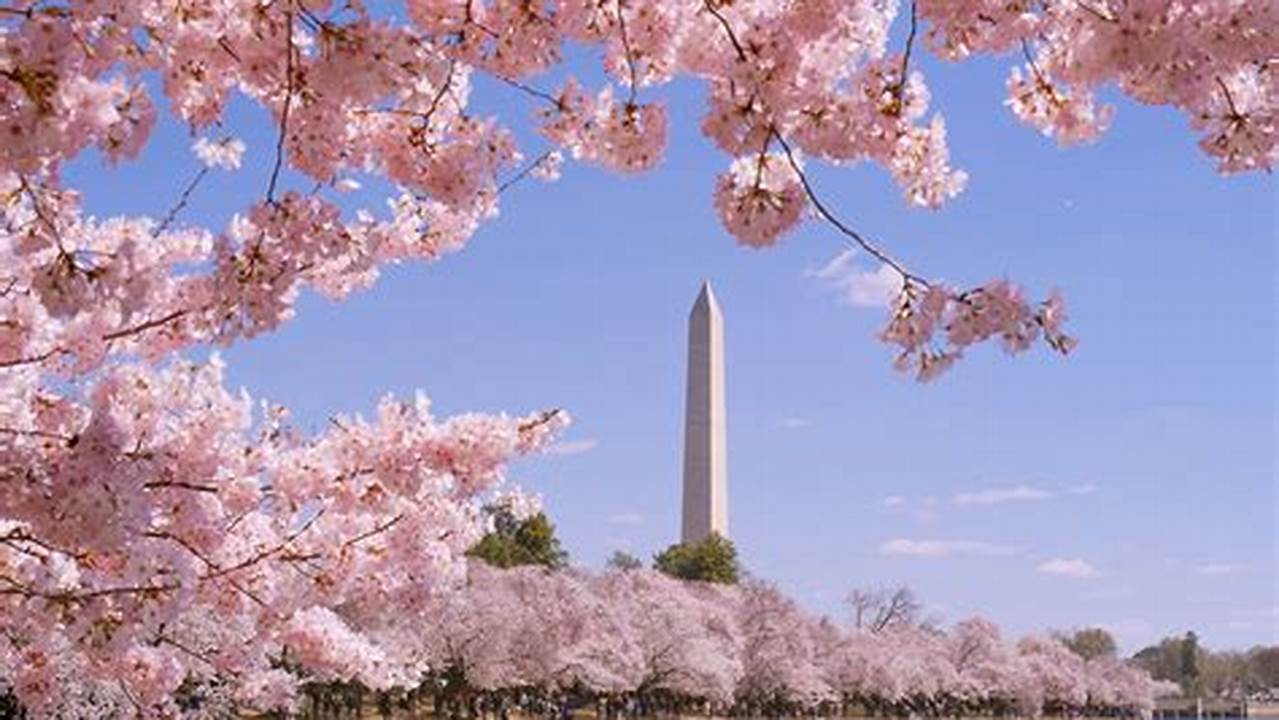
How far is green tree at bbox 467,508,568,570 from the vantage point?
55.3 metres

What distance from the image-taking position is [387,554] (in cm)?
679

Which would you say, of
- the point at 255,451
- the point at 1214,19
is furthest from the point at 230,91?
the point at 1214,19

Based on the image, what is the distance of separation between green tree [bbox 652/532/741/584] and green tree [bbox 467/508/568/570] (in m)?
4.22

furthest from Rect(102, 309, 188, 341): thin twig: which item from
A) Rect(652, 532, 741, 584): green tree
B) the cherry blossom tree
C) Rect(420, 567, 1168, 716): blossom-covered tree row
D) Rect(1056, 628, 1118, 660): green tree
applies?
Rect(1056, 628, 1118, 660): green tree

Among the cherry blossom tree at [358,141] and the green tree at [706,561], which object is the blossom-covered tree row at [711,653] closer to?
the green tree at [706,561]

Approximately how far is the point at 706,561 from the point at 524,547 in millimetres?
7847

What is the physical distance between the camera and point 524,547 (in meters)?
60.1

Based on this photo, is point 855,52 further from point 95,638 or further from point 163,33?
point 95,638

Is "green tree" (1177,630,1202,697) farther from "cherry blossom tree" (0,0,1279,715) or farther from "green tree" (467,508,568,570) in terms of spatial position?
"cherry blossom tree" (0,0,1279,715)

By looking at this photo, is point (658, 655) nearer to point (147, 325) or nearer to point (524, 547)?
point (524, 547)

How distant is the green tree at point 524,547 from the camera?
2176 inches

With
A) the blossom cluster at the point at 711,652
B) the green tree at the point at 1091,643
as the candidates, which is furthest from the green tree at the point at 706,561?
the green tree at the point at 1091,643

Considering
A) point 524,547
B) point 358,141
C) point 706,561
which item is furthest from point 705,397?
point 358,141

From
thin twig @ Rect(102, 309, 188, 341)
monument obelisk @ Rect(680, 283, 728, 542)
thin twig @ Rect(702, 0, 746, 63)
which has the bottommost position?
thin twig @ Rect(102, 309, 188, 341)
